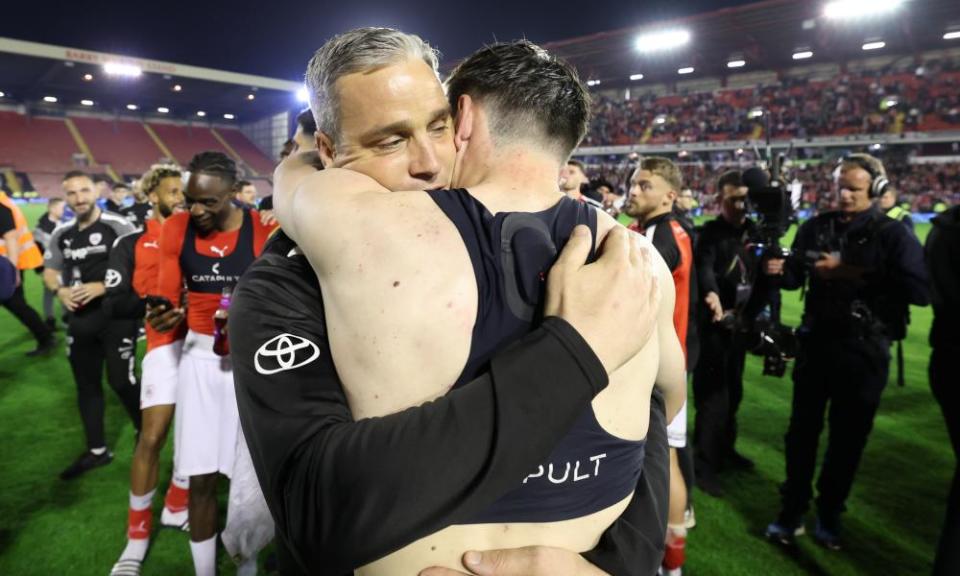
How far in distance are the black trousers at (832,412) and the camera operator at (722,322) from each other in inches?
27.5

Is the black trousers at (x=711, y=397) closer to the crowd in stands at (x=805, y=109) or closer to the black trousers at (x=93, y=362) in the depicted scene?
the black trousers at (x=93, y=362)

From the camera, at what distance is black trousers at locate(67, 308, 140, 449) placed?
4734mm

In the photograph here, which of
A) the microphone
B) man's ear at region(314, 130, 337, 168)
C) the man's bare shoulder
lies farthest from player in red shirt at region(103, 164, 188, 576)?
the microphone

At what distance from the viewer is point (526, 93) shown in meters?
1.26

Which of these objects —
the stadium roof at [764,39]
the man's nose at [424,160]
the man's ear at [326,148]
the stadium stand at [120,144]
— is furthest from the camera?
the stadium stand at [120,144]

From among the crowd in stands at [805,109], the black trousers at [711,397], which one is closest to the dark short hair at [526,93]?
the black trousers at [711,397]

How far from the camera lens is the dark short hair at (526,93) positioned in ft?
4.15

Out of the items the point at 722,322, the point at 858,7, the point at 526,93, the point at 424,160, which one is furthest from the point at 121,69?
the point at 858,7

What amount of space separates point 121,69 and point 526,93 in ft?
126

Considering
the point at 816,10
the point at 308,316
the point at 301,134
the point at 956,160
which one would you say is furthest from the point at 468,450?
the point at 956,160

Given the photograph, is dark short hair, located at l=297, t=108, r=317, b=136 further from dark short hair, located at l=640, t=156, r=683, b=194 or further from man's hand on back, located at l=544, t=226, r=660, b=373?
dark short hair, located at l=640, t=156, r=683, b=194

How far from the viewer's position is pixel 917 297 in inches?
141

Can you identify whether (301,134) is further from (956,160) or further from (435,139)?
(956,160)

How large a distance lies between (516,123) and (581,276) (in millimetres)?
440
